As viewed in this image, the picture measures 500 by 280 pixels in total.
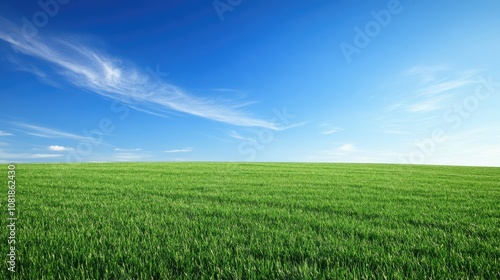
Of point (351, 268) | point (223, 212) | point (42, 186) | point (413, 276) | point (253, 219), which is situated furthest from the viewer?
point (42, 186)

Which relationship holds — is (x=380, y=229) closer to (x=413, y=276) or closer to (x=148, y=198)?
(x=413, y=276)

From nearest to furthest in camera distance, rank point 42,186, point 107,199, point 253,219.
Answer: point 253,219 < point 107,199 < point 42,186

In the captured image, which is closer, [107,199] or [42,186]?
[107,199]

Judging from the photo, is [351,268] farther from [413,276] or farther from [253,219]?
[253,219]

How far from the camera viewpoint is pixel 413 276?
12.8 feet

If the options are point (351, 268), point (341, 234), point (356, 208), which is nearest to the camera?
point (351, 268)

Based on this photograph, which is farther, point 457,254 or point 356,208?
point 356,208

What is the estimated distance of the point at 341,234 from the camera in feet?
18.9

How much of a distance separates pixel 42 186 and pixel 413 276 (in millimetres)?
15117

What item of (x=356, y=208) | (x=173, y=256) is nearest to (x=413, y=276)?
(x=173, y=256)

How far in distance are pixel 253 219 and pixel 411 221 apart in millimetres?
3983

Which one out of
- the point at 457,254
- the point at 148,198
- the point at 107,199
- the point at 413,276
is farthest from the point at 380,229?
the point at 107,199

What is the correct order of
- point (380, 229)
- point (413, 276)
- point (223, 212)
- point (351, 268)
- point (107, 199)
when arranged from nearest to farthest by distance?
1. point (413, 276)
2. point (351, 268)
3. point (380, 229)
4. point (223, 212)
5. point (107, 199)

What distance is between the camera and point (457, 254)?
4.65 m
